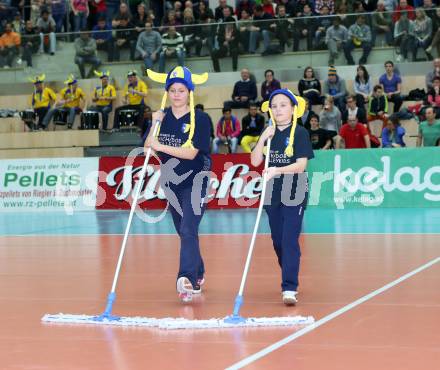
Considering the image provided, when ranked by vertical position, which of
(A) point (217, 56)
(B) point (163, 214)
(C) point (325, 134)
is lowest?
(B) point (163, 214)

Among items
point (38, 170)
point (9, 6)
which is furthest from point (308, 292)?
point (9, 6)

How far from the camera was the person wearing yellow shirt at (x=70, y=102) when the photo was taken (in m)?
28.9

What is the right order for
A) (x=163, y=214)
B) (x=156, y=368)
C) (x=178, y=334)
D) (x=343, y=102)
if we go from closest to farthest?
(x=156, y=368) → (x=178, y=334) → (x=163, y=214) → (x=343, y=102)

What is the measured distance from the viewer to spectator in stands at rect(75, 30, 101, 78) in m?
29.4

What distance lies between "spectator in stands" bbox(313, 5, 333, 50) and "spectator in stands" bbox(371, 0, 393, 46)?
1270mm

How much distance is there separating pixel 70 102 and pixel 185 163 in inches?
793

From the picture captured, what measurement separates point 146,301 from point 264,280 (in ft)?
6.10

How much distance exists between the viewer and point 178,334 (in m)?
7.61

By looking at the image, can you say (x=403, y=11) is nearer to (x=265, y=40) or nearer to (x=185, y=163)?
(x=265, y=40)

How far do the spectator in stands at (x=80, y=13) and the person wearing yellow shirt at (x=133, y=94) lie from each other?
4061 millimetres

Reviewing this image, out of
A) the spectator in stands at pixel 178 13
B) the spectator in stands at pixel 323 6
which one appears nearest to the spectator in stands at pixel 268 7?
the spectator in stands at pixel 323 6

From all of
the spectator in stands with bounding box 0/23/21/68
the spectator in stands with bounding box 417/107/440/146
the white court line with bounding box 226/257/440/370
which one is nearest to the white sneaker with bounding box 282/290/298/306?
the white court line with bounding box 226/257/440/370

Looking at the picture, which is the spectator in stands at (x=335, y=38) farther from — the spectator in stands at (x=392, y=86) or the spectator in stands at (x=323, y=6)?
the spectator in stands at (x=392, y=86)

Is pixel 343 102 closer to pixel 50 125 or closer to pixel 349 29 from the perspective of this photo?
pixel 349 29
